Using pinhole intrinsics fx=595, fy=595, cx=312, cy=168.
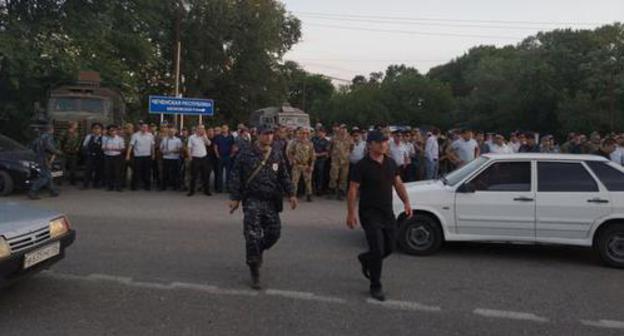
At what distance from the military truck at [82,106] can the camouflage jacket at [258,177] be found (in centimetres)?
1171

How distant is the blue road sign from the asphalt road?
11.6 metres

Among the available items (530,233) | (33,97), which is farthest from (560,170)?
(33,97)

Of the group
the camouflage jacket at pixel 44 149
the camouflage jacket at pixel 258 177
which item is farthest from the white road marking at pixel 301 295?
the camouflage jacket at pixel 44 149

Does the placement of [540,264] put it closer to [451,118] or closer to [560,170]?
[560,170]

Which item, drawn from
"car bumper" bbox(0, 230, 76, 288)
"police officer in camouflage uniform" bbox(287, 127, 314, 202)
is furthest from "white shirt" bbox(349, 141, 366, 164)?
"car bumper" bbox(0, 230, 76, 288)

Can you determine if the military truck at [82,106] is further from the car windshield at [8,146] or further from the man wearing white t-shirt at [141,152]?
the man wearing white t-shirt at [141,152]

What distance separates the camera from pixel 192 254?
7.85 m

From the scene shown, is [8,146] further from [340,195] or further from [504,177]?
[504,177]

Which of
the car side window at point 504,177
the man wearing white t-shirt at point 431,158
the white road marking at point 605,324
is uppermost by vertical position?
the man wearing white t-shirt at point 431,158

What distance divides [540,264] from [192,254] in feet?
15.0

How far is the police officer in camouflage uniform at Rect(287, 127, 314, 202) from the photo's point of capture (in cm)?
1378

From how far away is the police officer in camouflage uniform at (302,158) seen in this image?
13.8m

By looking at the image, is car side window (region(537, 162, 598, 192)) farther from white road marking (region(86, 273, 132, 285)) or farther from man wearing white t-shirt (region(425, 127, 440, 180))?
man wearing white t-shirt (region(425, 127, 440, 180))

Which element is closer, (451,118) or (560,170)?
(560,170)
